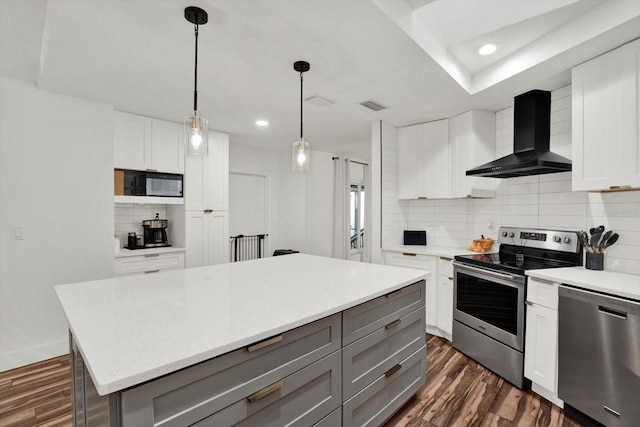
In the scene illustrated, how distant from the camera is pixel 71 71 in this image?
2.35 meters

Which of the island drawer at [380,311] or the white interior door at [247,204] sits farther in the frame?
the white interior door at [247,204]

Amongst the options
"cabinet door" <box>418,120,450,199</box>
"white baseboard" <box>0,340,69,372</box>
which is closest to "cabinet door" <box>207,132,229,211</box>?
"white baseboard" <box>0,340,69,372</box>

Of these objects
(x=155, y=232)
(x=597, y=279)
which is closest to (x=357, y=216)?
→ (x=155, y=232)

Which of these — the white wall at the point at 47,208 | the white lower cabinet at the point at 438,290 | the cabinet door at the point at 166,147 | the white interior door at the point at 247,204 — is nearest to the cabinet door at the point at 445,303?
the white lower cabinet at the point at 438,290

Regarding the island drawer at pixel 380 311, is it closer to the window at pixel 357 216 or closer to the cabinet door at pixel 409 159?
the cabinet door at pixel 409 159

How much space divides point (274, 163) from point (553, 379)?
4.70 metres

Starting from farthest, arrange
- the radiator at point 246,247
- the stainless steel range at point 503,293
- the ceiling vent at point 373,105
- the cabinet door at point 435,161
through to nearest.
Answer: the radiator at point 246,247 → the cabinet door at point 435,161 → the ceiling vent at point 373,105 → the stainless steel range at point 503,293

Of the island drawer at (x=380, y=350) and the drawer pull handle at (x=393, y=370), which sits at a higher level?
the island drawer at (x=380, y=350)

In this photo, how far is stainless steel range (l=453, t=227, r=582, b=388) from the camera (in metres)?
2.28

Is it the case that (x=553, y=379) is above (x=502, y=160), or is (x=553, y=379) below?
below

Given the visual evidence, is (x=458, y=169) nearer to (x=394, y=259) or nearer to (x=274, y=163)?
(x=394, y=259)

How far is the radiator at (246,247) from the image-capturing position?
4.93m

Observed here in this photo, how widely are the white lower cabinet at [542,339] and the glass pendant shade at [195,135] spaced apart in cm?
244

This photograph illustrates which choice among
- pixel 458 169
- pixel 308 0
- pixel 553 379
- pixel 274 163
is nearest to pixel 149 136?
Result: pixel 274 163
